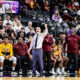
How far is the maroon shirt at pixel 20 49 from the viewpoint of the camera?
1889 centimetres

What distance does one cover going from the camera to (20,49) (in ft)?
62.1

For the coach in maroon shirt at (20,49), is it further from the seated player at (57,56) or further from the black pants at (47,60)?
the seated player at (57,56)

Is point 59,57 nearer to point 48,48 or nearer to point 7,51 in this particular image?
point 48,48

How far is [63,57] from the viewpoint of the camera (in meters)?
19.4

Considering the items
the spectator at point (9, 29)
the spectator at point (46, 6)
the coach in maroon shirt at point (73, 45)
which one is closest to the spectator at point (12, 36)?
the spectator at point (9, 29)

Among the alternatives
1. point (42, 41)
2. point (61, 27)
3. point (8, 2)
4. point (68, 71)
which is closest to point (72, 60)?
point (68, 71)

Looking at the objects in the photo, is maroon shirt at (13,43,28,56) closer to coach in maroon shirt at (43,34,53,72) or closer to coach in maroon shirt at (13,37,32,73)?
coach in maroon shirt at (13,37,32,73)

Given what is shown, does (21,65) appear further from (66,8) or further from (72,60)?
(66,8)

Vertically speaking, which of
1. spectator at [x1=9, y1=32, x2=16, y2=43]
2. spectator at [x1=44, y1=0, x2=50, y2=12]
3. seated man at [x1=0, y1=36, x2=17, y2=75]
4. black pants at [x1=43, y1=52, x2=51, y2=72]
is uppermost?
spectator at [x1=44, y1=0, x2=50, y2=12]

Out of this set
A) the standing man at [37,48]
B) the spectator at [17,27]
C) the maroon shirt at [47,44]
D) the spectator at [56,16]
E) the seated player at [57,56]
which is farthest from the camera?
the spectator at [56,16]

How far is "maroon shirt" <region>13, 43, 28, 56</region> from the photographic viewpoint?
Result: 18891mm

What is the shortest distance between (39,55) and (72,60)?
1.72 metres

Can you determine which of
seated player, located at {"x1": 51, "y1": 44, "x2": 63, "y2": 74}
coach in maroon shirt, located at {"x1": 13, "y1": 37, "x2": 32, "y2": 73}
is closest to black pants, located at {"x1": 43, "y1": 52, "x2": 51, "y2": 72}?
seated player, located at {"x1": 51, "y1": 44, "x2": 63, "y2": 74}

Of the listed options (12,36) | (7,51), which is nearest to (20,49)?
(7,51)
